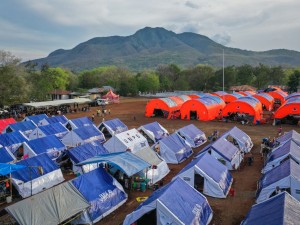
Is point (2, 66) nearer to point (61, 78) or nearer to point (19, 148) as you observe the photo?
point (19, 148)

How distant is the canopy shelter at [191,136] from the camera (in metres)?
24.8

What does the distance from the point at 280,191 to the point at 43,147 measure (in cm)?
1476

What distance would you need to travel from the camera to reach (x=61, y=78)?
3575 inches

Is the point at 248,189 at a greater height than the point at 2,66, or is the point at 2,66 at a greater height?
the point at 2,66

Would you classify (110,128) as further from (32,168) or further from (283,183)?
(283,183)

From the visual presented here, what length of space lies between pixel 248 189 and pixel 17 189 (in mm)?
11670

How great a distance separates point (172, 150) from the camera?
2069cm

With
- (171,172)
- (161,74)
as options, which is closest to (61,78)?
(161,74)

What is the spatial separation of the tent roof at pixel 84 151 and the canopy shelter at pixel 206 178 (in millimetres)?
6345

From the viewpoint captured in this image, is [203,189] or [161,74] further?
[161,74]

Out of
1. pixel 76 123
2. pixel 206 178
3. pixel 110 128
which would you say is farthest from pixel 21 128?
pixel 206 178

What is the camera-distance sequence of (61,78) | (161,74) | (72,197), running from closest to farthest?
(72,197), (61,78), (161,74)

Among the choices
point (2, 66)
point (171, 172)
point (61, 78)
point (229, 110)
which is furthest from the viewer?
point (61, 78)

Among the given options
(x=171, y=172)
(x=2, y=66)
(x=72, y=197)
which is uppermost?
(x=2, y=66)
